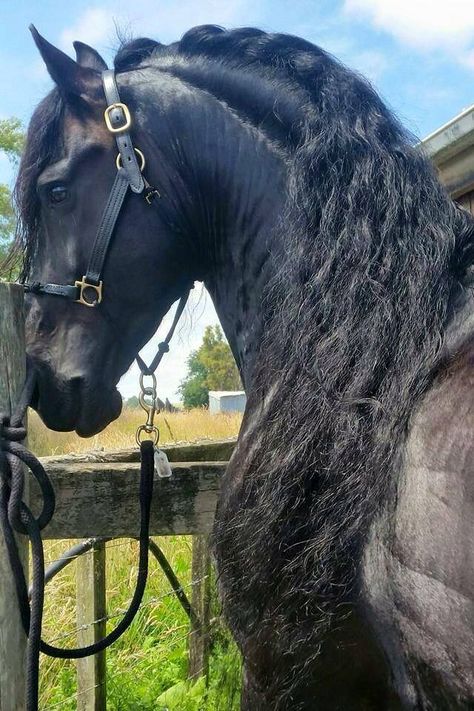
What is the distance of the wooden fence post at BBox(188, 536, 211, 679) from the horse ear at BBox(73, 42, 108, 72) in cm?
244

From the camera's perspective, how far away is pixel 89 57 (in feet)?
6.73

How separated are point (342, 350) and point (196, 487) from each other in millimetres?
1174

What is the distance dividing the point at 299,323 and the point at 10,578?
1009mm

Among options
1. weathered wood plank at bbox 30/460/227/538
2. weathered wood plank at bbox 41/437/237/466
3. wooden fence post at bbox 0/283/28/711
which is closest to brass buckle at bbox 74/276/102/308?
wooden fence post at bbox 0/283/28/711

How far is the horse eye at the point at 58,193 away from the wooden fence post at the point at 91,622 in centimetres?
181

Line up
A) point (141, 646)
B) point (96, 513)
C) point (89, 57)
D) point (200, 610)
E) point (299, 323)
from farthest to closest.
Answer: point (141, 646), point (200, 610), point (96, 513), point (89, 57), point (299, 323)

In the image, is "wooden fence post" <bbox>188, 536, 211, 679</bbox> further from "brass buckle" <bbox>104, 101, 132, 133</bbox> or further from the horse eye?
"brass buckle" <bbox>104, 101, 132, 133</bbox>

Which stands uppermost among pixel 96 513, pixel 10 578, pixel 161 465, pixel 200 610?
pixel 161 465

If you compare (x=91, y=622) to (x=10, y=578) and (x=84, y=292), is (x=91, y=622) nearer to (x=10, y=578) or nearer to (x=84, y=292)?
(x=10, y=578)

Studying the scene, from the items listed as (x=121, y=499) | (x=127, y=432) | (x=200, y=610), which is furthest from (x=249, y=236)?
(x=127, y=432)

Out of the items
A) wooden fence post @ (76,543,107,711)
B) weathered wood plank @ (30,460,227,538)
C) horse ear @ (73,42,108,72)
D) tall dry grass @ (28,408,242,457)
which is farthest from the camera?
tall dry grass @ (28,408,242,457)

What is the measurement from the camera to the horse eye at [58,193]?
183 centimetres

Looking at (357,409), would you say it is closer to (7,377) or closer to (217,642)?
(7,377)

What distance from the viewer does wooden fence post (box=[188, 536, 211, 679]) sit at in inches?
139
